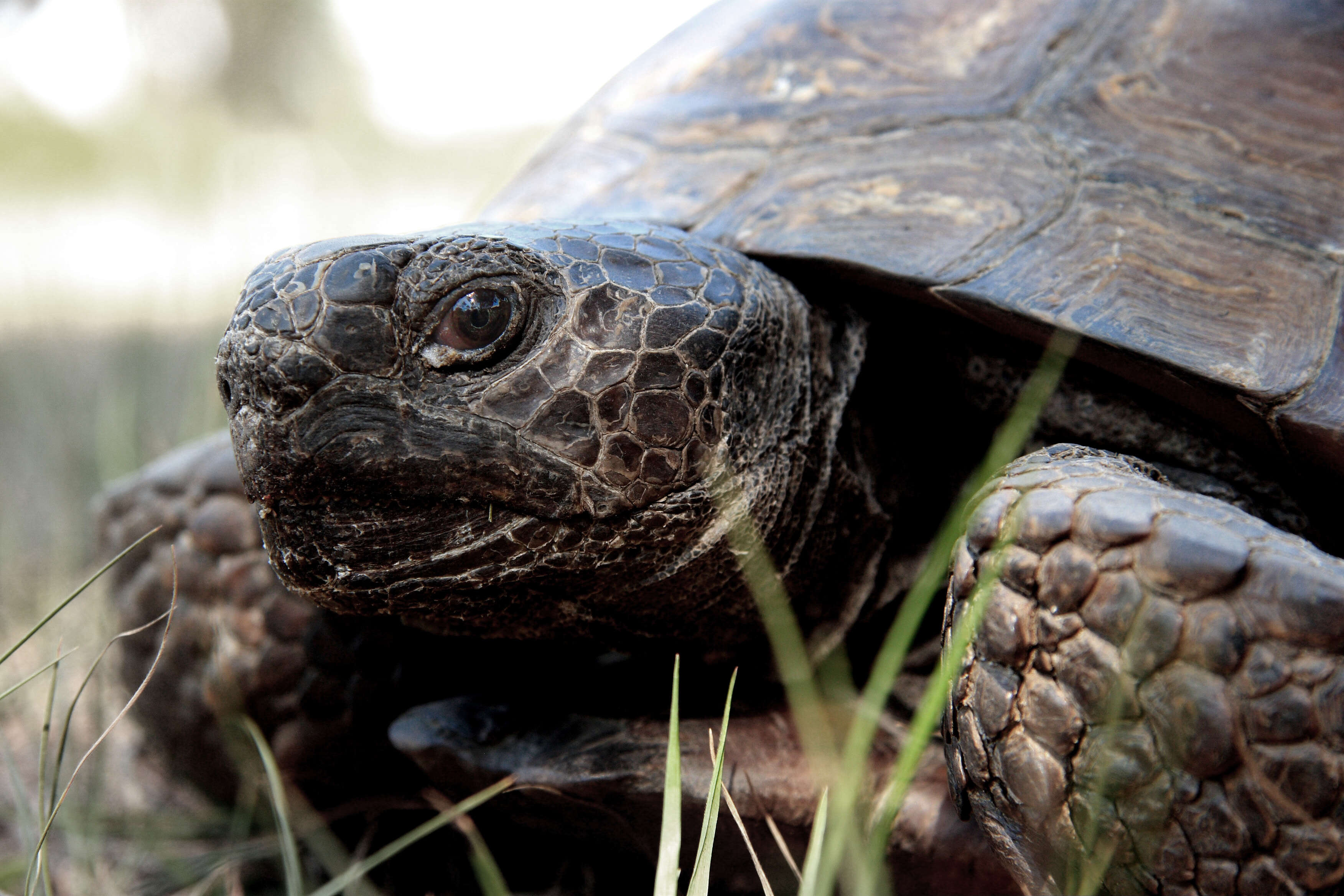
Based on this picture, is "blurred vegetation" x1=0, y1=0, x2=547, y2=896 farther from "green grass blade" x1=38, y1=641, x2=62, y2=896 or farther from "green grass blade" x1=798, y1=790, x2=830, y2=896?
"green grass blade" x1=798, y1=790, x2=830, y2=896

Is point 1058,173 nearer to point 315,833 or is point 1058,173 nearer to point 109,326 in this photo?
point 315,833

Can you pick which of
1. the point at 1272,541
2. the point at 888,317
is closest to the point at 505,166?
the point at 888,317

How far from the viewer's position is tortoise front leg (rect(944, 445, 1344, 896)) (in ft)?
3.52

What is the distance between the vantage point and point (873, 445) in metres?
1.84

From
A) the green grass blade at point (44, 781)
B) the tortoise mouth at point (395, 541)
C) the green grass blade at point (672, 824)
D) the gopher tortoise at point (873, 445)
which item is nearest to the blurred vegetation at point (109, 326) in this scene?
the green grass blade at point (44, 781)

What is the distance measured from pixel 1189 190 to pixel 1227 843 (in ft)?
3.69

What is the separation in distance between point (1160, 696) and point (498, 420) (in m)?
0.90

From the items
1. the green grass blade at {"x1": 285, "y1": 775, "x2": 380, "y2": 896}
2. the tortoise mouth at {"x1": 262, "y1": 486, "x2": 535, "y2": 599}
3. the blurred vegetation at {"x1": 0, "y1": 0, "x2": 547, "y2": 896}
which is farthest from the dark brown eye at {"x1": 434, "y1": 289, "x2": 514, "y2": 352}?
the green grass blade at {"x1": 285, "y1": 775, "x2": 380, "y2": 896}

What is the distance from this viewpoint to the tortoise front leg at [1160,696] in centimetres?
107

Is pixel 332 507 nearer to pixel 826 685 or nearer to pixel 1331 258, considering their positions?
pixel 826 685

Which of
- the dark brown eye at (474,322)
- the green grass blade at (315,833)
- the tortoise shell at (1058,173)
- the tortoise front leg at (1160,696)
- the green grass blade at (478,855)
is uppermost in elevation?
the tortoise shell at (1058,173)

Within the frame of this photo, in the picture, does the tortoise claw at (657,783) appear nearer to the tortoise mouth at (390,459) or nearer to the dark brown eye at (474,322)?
the tortoise mouth at (390,459)

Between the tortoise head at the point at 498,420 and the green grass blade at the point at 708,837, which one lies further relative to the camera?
the tortoise head at the point at 498,420

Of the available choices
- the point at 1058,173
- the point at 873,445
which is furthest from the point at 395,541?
the point at 1058,173
